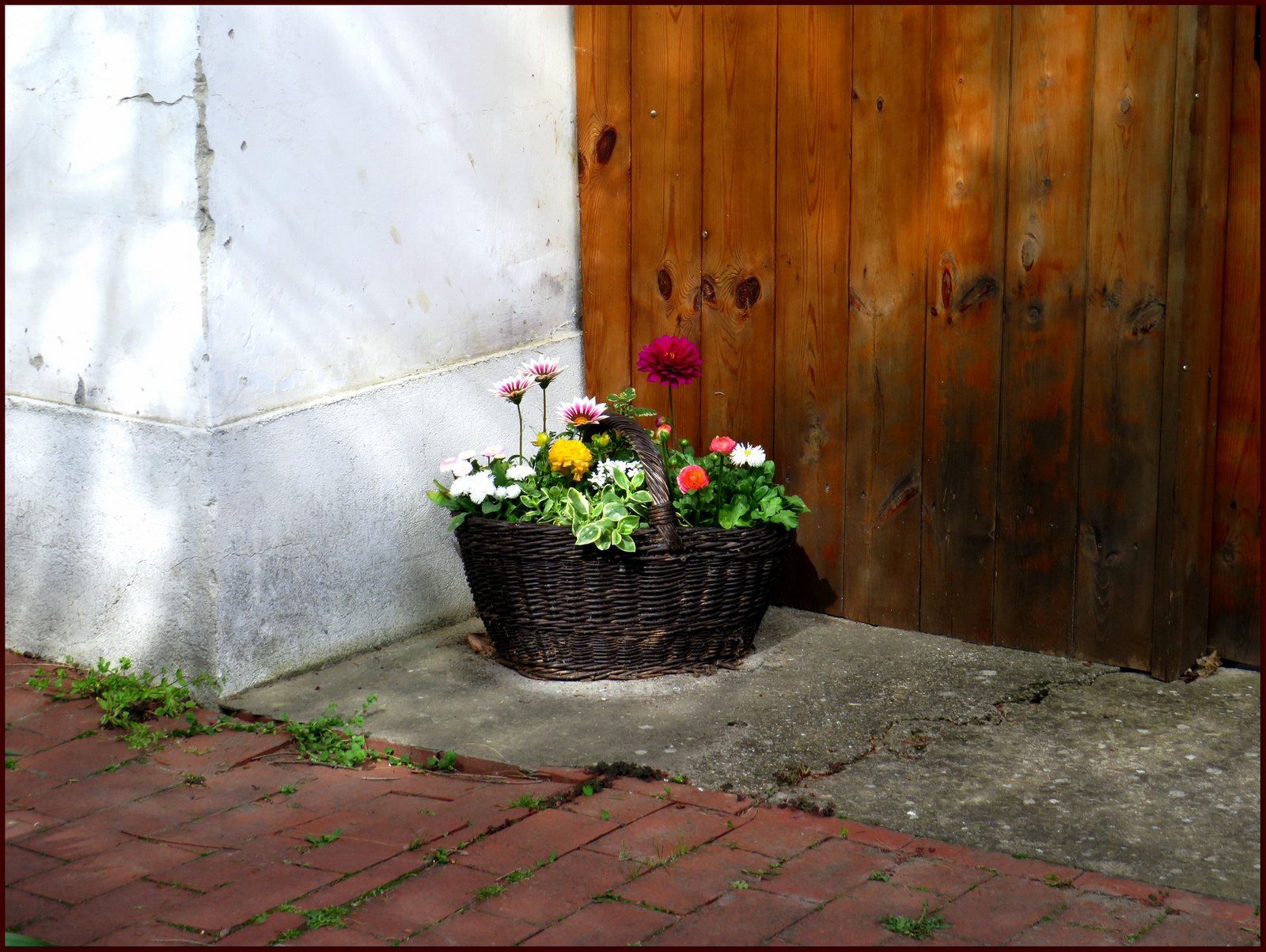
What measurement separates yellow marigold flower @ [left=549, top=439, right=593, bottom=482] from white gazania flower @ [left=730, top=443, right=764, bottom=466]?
1.47 ft

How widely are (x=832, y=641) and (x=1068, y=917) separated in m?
1.55

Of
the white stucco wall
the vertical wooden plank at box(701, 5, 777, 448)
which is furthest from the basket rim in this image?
the vertical wooden plank at box(701, 5, 777, 448)

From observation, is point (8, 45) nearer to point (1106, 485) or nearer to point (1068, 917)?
point (1106, 485)

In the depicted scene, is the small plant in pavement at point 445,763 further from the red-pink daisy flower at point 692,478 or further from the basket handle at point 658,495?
the red-pink daisy flower at point 692,478

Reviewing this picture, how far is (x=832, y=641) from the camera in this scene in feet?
12.8

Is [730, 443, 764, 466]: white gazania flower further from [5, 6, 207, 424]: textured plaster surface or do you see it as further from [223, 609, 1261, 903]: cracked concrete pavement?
[5, 6, 207, 424]: textured plaster surface

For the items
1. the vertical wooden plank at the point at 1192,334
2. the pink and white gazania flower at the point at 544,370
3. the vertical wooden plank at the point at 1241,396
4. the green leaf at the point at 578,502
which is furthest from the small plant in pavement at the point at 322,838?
the vertical wooden plank at the point at 1241,396

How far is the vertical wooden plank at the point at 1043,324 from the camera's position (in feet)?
11.5

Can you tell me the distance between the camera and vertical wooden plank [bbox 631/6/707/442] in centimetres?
416

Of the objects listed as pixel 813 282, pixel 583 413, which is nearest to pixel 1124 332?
pixel 813 282

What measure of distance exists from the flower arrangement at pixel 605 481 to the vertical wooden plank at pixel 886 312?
307 millimetres

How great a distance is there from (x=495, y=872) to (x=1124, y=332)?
6.82ft

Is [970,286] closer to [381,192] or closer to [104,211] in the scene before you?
[381,192]

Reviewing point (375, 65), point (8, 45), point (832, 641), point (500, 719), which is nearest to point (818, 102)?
point (375, 65)
